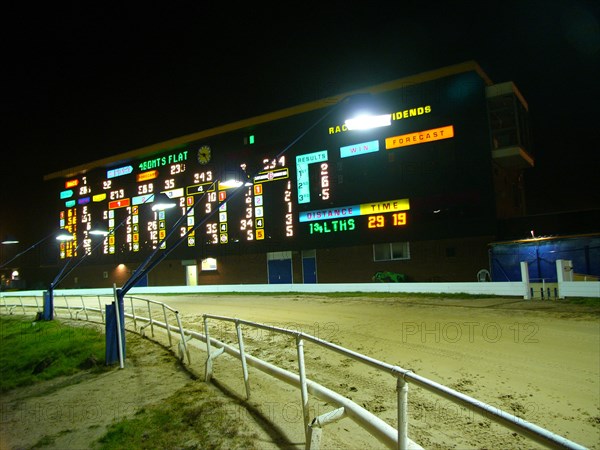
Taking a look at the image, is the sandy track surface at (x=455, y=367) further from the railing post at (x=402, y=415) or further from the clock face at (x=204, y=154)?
the clock face at (x=204, y=154)

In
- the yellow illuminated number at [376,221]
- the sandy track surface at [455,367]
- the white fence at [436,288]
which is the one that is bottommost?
the sandy track surface at [455,367]

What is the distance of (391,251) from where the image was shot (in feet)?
75.4

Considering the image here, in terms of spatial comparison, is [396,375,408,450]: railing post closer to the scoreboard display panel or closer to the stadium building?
the stadium building

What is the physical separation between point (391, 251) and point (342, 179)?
4.87 meters

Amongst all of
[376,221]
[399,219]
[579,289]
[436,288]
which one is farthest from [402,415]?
[376,221]

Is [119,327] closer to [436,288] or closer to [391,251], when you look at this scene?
[436,288]

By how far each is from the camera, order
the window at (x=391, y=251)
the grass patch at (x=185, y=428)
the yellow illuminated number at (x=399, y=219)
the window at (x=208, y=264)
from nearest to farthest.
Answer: the grass patch at (x=185, y=428)
the yellow illuminated number at (x=399, y=219)
the window at (x=391, y=251)
the window at (x=208, y=264)

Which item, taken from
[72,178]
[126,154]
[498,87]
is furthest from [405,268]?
[72,178]

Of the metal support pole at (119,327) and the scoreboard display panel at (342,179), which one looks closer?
the metal support pole at (119,327)

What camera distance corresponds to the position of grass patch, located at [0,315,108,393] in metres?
9.01

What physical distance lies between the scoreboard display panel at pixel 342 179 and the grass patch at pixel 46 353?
189 inches

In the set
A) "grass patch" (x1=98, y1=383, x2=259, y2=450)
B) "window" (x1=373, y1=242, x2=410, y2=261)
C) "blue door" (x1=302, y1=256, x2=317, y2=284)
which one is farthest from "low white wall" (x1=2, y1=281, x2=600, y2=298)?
Answer: "grass patch" (x1=98, y1=383, x2=259, y2=450)

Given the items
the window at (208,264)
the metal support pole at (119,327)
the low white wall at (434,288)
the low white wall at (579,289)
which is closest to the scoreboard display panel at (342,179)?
the window at (208,264)

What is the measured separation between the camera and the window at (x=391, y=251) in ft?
74.2
